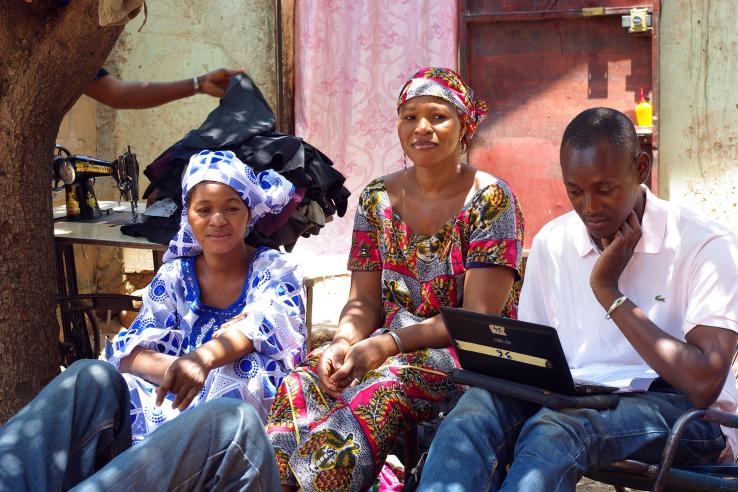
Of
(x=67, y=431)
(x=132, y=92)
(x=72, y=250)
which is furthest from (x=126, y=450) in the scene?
(x=132, y=92)

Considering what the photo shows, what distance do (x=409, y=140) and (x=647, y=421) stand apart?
1424 mm

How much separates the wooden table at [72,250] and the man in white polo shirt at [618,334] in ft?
7.33

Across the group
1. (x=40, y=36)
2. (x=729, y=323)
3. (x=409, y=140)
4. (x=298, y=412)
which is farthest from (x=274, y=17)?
(x=729, y=323)

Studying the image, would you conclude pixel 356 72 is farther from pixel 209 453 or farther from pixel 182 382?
pixel 209 453

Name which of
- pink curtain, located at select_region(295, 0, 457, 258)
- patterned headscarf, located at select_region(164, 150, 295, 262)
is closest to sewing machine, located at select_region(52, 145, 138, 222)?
patterned headscarf, located at select_region(164, 150, 295, 262)

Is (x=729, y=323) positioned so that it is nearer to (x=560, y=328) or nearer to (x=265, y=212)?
(x=560, y=328)

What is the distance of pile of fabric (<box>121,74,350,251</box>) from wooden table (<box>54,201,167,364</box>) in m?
0.15

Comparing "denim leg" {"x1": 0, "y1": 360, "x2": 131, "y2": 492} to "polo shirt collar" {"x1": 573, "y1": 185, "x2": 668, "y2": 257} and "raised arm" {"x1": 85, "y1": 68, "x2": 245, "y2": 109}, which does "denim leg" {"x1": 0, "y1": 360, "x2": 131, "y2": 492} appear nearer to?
"polo shirt collar" {"x1": 573, "y1": 185, "x2": 668, "y2": 257}

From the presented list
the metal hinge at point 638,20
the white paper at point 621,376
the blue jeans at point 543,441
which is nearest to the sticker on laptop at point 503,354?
the blue jeans at point 543,441

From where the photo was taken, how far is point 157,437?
2604mm

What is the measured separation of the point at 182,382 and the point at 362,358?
610 mm

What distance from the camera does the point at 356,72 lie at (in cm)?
717

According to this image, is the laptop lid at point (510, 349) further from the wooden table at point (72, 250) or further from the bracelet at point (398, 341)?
the wooden table at point (72, 250)

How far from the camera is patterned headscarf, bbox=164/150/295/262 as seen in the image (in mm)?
3799
